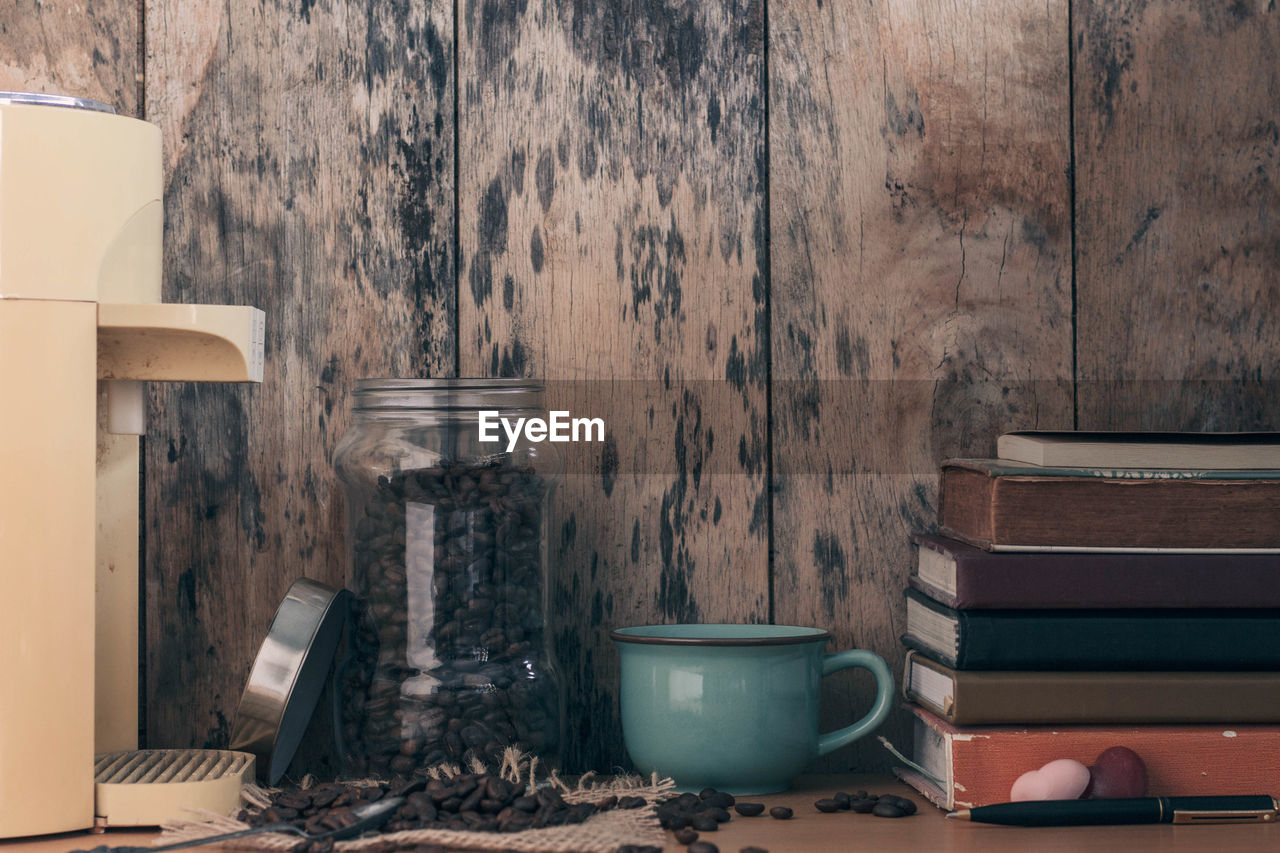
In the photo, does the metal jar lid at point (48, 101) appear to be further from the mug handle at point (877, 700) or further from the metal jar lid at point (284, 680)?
the mug handle at point (877, 700)

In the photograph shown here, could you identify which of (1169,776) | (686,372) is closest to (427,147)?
(686,372)

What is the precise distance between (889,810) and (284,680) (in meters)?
0.48

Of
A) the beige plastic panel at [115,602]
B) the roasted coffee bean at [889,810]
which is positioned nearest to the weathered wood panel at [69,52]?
the beige plastic panel at [115,602]

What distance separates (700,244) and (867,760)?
1.68 ft

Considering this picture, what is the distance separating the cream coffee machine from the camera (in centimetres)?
79

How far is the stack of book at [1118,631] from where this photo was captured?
2.92ft

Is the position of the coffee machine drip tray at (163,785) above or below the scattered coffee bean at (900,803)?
above

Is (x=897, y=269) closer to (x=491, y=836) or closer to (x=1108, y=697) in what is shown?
(x=1108, y=697)

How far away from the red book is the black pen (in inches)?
1.3

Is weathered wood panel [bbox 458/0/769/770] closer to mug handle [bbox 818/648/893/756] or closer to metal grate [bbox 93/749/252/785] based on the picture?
mug handle [bbox 818/648/893/756]

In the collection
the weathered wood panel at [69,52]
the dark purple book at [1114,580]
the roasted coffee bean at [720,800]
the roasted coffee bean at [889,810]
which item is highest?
the weathered wood panel at [69,52]

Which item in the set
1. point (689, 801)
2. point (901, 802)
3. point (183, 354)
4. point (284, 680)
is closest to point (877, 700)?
point (901, 802)

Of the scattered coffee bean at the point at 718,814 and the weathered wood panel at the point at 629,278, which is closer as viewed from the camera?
the scattered coffee bean at the point at 718,814

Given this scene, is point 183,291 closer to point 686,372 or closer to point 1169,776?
point 686,372
